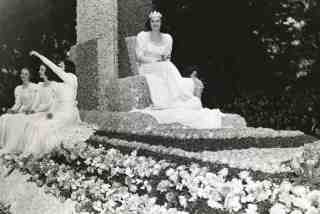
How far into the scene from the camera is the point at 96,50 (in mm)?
9117

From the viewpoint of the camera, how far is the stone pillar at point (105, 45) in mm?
8852

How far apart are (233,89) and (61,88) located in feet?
18.1

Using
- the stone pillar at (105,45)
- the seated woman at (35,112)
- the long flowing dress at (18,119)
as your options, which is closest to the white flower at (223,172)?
the stone pillar at (105,45)

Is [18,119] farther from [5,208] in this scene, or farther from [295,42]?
[295,42]

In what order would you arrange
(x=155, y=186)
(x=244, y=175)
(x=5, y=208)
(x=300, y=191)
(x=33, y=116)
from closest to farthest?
(x=300, y=191), (x=244, y=175), (x=155, y=186), (x=5, y=208), (x=33, y=116)

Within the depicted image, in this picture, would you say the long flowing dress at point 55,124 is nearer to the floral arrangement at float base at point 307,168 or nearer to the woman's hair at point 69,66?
the floral arrangement at float base at point 307,168

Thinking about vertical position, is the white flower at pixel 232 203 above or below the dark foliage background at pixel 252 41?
below

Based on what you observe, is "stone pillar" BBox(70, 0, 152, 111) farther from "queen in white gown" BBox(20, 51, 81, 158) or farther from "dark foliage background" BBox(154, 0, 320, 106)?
"dark foliage background" BBox(154, 0, 320, 106)

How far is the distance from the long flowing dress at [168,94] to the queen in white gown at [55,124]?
1.23 m

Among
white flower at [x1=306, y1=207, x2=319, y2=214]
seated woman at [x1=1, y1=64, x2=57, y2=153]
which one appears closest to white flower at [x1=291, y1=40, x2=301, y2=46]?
seated woman at [x1=1, y1=64, x2=57, y2=153]

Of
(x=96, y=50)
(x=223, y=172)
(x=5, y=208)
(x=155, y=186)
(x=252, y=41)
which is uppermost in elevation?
(x=252, y=41)

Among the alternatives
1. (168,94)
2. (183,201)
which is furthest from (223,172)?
(168,94)

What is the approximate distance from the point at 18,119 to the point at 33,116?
0.50 meters

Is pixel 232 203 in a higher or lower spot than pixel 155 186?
higher
